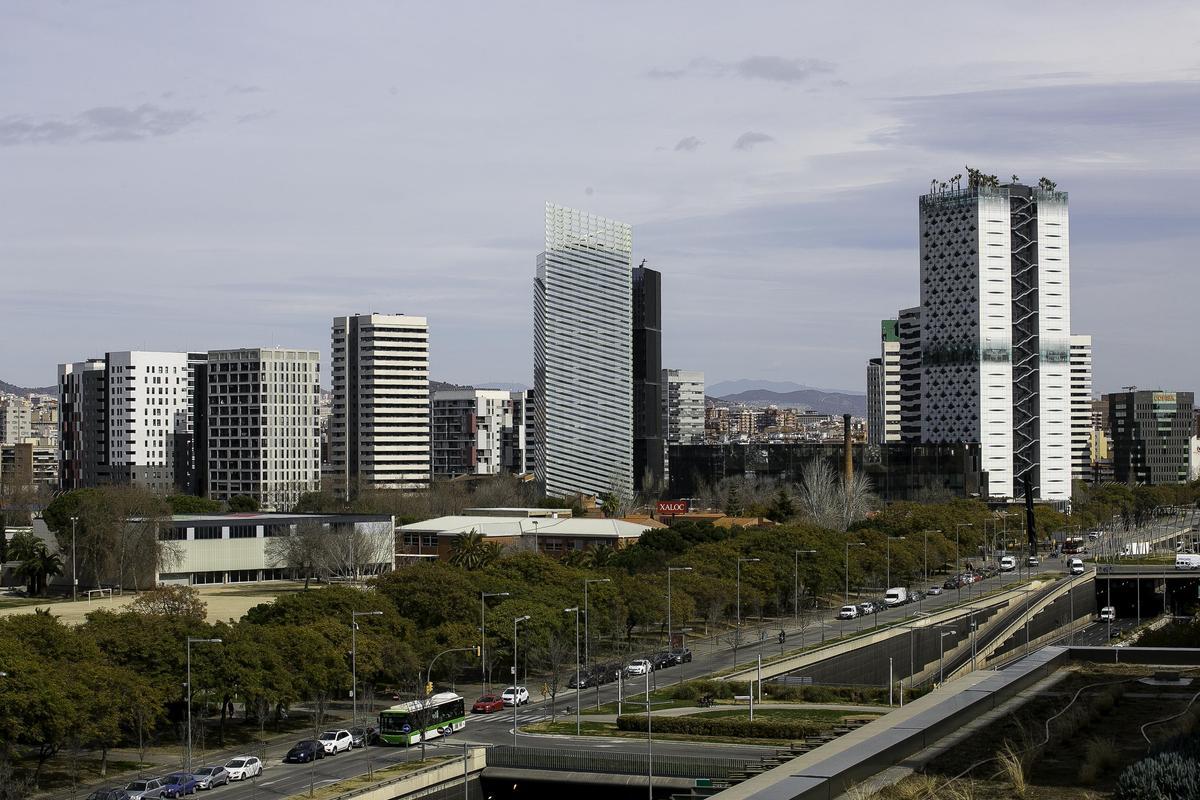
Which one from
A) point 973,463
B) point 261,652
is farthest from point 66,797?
point 973,463

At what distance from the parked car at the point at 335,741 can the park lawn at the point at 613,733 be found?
6.82 m

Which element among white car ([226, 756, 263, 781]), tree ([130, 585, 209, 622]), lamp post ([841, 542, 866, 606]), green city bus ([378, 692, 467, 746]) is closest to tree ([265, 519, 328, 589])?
lamp post ([841, 542, 866, 606])

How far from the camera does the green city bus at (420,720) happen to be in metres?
58.0

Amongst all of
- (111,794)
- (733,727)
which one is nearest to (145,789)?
(111,794)

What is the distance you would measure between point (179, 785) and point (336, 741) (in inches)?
327

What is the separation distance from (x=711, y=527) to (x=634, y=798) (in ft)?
239

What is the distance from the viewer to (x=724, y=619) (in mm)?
99188

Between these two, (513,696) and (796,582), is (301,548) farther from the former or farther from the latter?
(513,696)

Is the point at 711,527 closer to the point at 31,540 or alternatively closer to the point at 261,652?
the point at 31,540

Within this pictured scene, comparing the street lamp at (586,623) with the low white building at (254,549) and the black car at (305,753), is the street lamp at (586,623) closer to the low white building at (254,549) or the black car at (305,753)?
the black car at (305,753)

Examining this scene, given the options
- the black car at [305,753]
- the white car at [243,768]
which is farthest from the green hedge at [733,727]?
the white car at [243,768]

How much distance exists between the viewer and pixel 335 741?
5678 cm

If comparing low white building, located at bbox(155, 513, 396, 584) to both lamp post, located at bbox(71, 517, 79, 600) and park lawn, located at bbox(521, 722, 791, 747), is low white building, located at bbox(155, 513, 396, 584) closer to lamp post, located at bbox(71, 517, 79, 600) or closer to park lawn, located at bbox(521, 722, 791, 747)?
lamp post, located at bbox(71, 517, 79, 600)

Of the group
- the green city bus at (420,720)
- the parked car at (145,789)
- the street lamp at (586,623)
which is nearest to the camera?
the parked car at (145,789)
